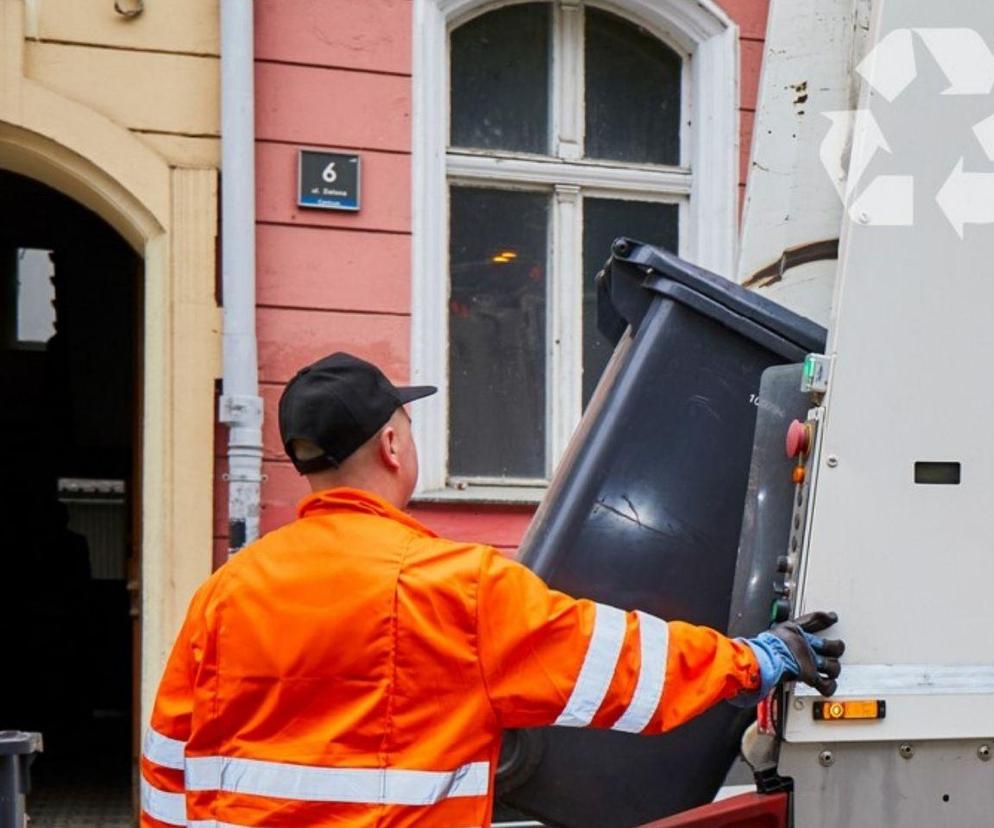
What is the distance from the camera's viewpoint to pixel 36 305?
1045 centimetres

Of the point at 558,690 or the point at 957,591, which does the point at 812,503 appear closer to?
the point at 957,591

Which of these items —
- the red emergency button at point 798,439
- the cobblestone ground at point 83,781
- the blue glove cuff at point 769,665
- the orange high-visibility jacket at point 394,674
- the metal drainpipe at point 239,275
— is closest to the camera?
the orange high-visibility jacket at point 394,674

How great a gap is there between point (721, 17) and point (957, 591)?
13.6 feet

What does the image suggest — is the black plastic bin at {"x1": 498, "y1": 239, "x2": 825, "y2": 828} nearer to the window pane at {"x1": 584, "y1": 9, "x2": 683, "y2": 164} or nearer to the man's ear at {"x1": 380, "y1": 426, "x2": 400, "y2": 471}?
the man's ear at {"x1": 380, "y1": 426, "x2": 400, "y2": 471}

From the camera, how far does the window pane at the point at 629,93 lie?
20.3 ft

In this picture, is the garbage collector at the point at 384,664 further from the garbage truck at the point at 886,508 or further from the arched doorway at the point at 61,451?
the arched doorway at the point at 61,451

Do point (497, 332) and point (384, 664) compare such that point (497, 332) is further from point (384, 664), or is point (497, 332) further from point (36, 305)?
point (36, 305)

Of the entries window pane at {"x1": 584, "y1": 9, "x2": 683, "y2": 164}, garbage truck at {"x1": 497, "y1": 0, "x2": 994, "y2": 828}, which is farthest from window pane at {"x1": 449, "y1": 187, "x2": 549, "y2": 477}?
garbage truck at {"x1": 497, "y1": 0, "x2": 994, "y2": 828}

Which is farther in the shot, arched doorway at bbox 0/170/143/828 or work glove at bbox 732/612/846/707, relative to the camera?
arched doorway at bbox 0/170/143/828

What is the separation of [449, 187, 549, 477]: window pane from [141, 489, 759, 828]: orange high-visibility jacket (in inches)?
144

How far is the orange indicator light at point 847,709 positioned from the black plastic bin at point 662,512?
42cm

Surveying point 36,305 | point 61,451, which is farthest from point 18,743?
point 36,305

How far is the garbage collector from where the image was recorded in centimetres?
214

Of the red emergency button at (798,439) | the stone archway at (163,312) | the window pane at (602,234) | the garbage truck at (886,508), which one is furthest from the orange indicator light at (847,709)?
the window pane at (602,234)
